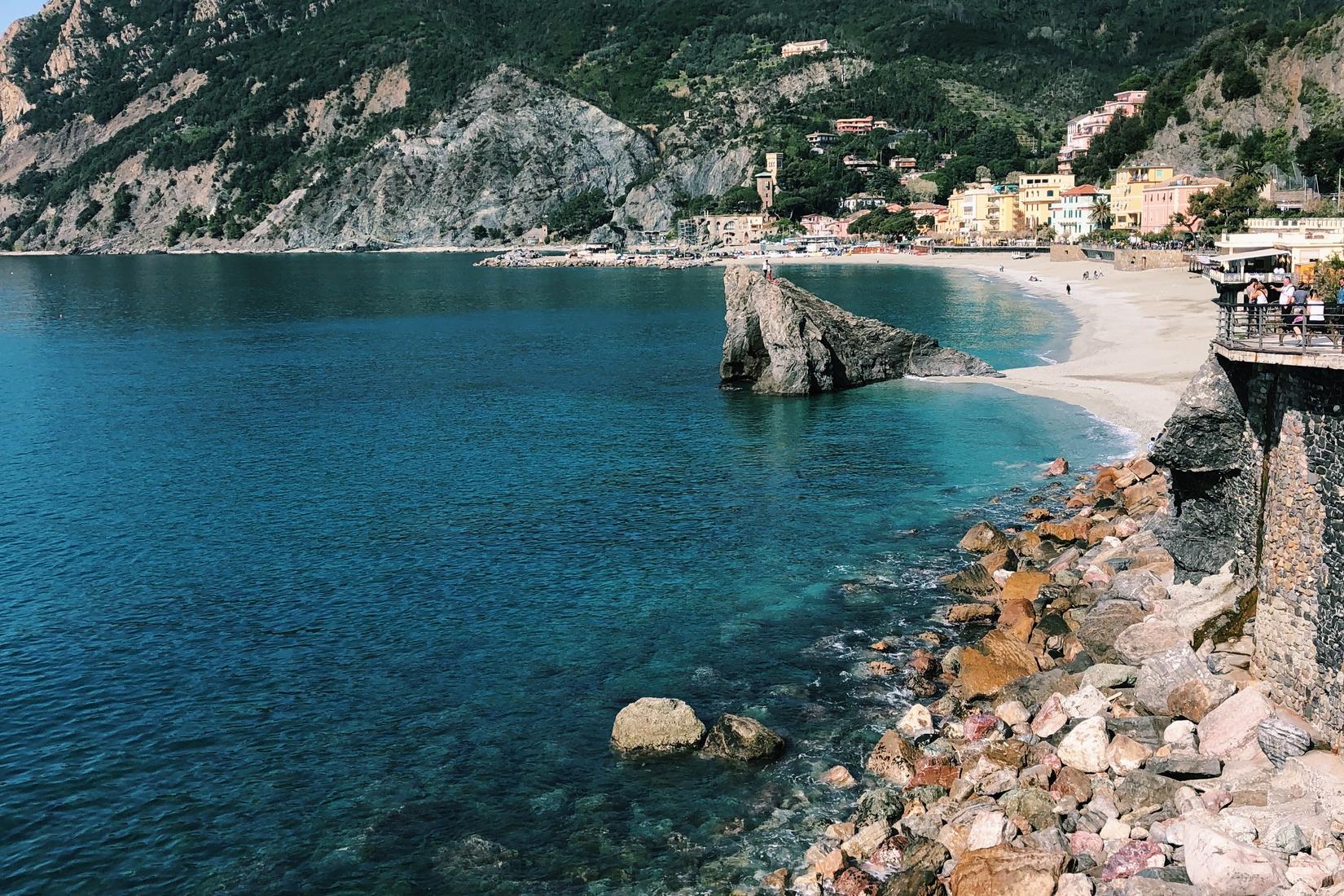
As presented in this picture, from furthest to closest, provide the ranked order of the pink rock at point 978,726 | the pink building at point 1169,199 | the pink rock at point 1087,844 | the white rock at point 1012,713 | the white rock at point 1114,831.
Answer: the pink building at point 1169,199 → the white rock at point 1012,713 → the pink rock at point 978,726 → the white rock at point 1114,831 → the pink rock at point 1087,844

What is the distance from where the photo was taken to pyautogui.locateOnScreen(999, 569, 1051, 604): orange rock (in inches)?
1287

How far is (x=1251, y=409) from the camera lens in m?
26.3

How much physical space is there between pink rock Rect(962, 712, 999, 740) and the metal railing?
10068 millimetres

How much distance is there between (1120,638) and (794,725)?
29.0 ft

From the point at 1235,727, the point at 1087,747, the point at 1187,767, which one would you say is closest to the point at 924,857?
the point at 1087,747

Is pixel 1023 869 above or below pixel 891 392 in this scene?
below

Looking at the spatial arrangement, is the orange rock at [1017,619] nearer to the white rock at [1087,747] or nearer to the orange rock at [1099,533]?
the white rock at [1087,747]

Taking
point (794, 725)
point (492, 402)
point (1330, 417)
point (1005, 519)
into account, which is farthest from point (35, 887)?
point (492, 402)

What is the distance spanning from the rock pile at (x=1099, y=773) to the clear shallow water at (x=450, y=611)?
1.69m

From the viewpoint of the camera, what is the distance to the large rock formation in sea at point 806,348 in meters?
68.0

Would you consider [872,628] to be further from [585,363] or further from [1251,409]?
[585,363]

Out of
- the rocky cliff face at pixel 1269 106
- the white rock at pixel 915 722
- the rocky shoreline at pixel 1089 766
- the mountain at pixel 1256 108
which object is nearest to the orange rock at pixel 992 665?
the rocky shoreline at pixel 1089 766

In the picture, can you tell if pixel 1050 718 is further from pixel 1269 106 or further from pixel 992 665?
pixel 1269 106

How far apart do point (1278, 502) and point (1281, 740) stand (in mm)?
5515
